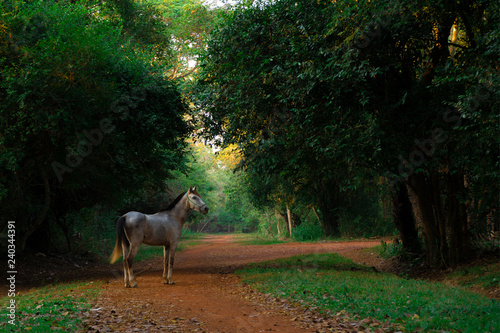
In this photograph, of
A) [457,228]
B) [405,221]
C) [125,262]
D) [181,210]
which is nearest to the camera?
[125,262]

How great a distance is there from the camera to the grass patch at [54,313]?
254 inches

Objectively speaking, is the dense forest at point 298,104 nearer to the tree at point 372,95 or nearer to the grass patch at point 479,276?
the tree at point 372,95

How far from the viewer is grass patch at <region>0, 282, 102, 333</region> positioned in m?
6.45

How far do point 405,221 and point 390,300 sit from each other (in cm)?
843

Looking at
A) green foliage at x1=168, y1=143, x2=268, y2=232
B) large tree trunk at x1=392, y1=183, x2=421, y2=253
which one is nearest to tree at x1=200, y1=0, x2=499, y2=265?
large tree trunk at x1=392, y1=183, x2=421, y2=253

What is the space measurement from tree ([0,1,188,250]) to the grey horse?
3.18m

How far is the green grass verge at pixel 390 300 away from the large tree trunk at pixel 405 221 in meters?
4.41

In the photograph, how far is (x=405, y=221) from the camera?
15945 mm

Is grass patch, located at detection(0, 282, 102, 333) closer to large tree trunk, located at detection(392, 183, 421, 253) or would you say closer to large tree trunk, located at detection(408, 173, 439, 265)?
large tree trunk, located at detection(408, 173, 439, 265)

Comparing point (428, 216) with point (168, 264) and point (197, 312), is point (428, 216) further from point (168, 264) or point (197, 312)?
point (197, 312)

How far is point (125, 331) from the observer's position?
21.7ft

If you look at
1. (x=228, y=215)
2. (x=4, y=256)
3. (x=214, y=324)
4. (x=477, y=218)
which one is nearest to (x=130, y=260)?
(x=214, y=324)

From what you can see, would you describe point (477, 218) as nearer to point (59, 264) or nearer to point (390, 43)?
point (390, 43)

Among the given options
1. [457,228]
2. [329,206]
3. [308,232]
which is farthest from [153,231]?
[308,232]
